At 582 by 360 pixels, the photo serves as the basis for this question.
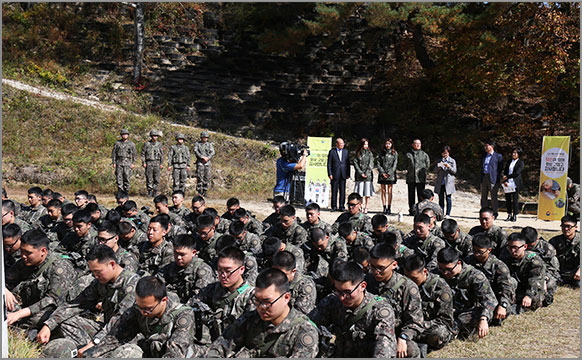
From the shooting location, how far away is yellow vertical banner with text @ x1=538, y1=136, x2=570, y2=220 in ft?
40.3

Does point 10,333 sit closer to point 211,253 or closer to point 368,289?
point 211,253

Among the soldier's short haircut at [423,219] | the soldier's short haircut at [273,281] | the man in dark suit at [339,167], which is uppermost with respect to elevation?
the man in dark suit at [339,167]

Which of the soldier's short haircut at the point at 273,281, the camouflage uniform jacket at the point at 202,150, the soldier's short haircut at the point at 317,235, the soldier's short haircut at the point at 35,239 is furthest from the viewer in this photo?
the camouflage uniform jacket at the point at 202,150

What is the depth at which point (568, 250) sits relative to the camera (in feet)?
29.0

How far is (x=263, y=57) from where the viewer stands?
89.4 feet

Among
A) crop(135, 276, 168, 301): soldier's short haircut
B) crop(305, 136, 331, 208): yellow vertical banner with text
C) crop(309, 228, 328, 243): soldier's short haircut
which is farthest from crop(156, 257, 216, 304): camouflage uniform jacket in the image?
crop(305, 136, 331, 208): yellow vertical banner with text

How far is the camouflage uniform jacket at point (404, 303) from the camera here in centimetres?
552

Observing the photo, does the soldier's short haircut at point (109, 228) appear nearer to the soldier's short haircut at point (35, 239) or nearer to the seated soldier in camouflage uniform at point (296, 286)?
the soldier's short haircut at point (35, 239)

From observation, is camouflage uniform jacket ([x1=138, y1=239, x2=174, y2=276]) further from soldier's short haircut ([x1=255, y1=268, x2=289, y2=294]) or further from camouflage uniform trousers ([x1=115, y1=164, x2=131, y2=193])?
camouflage uniform trousers ([x1=115, y1=164, x2=131, y2=193])

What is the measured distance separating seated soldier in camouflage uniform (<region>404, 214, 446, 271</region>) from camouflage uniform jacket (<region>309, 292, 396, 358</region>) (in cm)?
309

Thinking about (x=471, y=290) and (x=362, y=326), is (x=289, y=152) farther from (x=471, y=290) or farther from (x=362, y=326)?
(x=362, y=326)

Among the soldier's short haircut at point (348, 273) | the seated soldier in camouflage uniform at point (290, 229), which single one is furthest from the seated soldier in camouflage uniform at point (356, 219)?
the soldier's short haircut at point (348, 273)

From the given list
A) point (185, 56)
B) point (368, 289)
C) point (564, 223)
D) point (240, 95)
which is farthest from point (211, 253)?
point (185, 56)

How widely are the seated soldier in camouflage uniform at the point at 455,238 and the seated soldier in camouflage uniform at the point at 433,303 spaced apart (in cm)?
217
